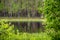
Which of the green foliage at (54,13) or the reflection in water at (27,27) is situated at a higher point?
the green foliage at (54,13)

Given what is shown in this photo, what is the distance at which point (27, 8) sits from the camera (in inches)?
2329

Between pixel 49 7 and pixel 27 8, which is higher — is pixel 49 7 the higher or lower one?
the higher one

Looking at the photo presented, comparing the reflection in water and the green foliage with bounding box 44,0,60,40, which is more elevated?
the green foliage with bounding box 44,0,60,40

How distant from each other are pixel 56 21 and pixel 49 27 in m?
0.46

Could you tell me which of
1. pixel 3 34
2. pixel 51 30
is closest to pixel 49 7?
pixel 51 30

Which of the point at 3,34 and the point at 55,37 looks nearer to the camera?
the point at 55,37

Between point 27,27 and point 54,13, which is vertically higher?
point 54,13

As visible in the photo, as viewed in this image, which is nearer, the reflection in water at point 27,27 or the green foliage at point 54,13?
the green foliage at point 54,13

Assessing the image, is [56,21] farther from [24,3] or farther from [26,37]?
[24,3]

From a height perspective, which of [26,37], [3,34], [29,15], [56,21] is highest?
[56,21]

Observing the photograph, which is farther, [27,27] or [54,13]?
[27,27]

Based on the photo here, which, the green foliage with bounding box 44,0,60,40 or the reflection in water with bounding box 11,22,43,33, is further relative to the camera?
the reflection in water with bounding box 11,22,43,33

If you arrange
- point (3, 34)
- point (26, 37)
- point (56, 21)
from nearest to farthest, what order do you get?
1. point (56, 21)
2. point (3, 34)
3. point (26, 37)

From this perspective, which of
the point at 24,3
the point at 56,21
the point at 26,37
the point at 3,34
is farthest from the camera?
the point at 24,3
